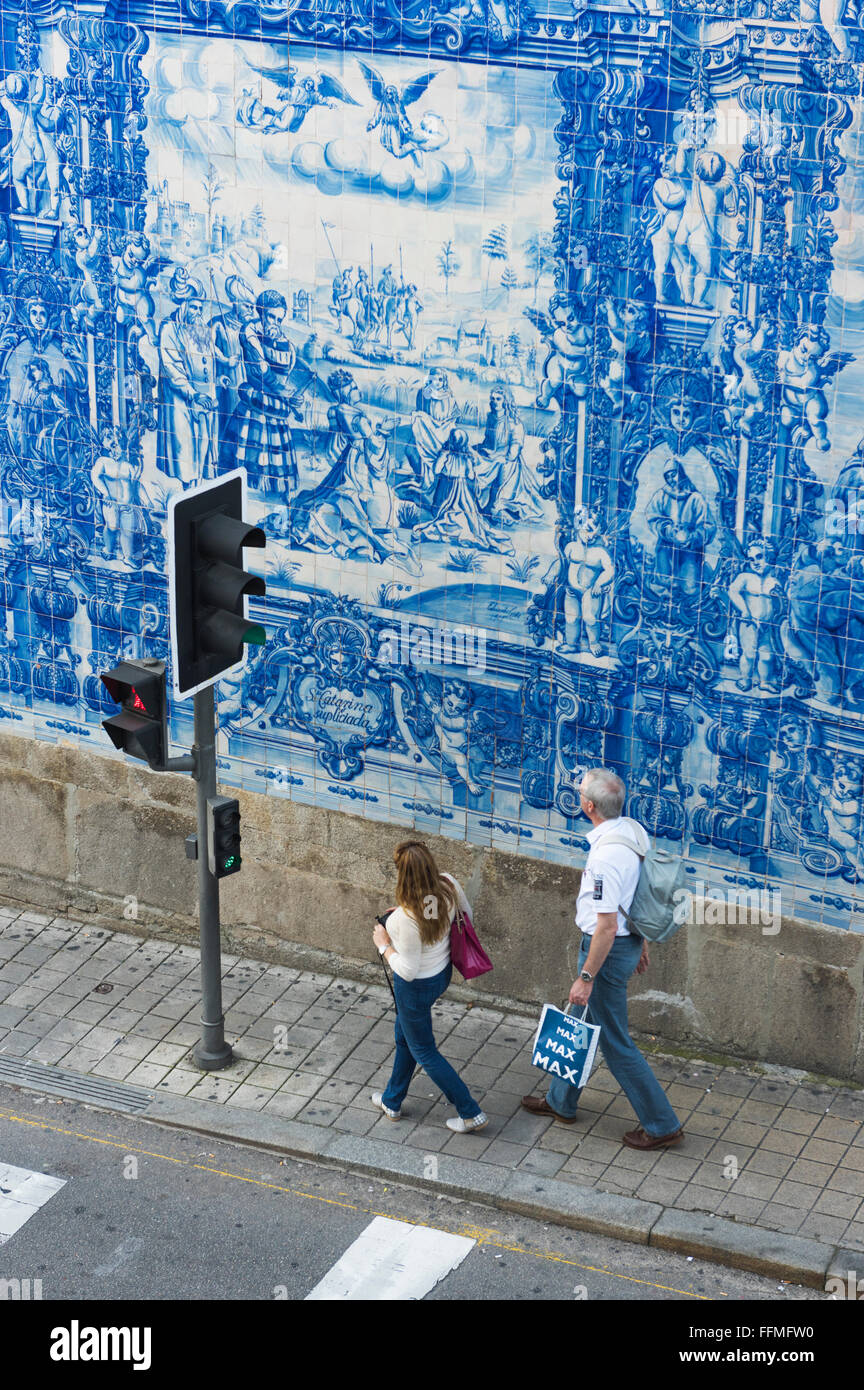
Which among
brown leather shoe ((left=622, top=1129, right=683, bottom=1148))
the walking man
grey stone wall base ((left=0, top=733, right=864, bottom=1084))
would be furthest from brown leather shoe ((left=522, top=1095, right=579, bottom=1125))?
grey stone wall base ((left=0, top=733, right=864, bottom=1084))

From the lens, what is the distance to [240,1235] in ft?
29.3

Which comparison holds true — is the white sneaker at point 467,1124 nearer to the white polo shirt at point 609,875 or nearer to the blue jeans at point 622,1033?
the blue jeans at point 622,1033

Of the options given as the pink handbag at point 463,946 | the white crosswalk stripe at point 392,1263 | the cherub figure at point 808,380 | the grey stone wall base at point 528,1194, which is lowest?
the white crosswalk stripe at point 392,1263

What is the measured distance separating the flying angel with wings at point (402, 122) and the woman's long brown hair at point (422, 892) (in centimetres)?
333

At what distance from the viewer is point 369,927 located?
10.9 metres

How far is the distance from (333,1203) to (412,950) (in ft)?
4.07

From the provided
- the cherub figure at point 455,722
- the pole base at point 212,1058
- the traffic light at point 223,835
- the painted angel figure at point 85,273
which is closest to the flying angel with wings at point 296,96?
the painted angel figure at point 85,273

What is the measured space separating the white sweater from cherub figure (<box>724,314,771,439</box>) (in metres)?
2.51

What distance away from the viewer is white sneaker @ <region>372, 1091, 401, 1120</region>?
31.8 feet

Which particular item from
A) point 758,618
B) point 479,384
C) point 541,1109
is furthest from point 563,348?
point 541,1109

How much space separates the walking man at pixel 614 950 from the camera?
9.03 m

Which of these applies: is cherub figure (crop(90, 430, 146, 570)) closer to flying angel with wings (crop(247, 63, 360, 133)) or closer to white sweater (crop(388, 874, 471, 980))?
flying angel with wings (crop(247, 63, 360, 133))
